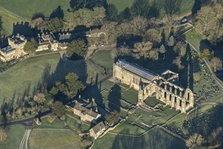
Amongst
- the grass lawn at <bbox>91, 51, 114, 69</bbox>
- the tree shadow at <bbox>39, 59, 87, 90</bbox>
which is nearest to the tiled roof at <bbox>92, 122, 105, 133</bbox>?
the tree shadow at <bbox>39, 59, 87, 90</bbox>

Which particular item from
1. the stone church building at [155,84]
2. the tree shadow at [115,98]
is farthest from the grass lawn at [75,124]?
the stone church building at [155,84]

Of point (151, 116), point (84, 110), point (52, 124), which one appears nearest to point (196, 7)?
point (151, 116)

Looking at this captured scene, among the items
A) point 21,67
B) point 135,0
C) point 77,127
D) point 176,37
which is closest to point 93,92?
point 77,127

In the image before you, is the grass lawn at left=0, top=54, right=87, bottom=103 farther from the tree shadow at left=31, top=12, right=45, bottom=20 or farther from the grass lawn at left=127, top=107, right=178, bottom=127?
the grass lawn at left=127, top=107, right=178, bottom=127

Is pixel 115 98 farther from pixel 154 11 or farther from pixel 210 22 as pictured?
pixel 154 11

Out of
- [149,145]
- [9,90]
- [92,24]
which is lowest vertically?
[149,145]

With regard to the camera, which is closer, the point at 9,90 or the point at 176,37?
the point at 9,90

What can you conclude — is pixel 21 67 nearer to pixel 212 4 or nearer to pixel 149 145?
pixel 149 145
